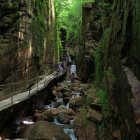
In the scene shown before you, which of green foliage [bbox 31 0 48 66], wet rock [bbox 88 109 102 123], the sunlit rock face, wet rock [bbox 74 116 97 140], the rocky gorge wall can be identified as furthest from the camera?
green foliage [bbox 31 0 48 66]

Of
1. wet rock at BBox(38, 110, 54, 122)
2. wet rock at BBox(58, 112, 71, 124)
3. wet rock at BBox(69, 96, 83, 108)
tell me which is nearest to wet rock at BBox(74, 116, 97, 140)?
wet rock at BBox(58, 112, 71, 124)

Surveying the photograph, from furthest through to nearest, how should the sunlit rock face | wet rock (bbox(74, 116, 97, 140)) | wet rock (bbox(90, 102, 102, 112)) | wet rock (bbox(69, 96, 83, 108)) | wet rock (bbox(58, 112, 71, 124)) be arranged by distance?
wet rock (bbox(69, 96, 83, 108)) < the sunlit rock face < wet rock (bbox(58, 112, 71, 124)) < wet rock (bbox(90, 102, 102, 112)) < wet rock (bbox(74, 116, 97, 140))

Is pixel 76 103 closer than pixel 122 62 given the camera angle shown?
No

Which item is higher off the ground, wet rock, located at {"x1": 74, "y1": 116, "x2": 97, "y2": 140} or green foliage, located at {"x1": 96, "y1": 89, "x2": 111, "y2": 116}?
green foliage, located at {"x1": 96, "y1": 89, "x2": 111, "y2": 116}

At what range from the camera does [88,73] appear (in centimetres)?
2591

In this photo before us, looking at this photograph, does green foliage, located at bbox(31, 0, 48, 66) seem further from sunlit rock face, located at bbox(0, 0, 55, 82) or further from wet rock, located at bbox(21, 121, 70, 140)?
wet rock, located at bbox(21, 121, 70, 140)

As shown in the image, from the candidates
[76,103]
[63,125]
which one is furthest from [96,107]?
[76,103]

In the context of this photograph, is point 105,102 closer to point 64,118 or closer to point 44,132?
point 64,118

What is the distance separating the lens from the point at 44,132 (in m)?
11.3

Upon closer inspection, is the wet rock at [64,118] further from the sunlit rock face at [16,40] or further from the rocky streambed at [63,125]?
the sunlit rock face at [16,40]

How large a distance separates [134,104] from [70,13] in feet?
162

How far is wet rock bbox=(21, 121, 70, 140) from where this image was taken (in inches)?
436

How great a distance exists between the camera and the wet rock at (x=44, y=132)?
11.1 m

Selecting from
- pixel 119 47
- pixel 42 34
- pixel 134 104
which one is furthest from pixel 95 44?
pixel 134 104
